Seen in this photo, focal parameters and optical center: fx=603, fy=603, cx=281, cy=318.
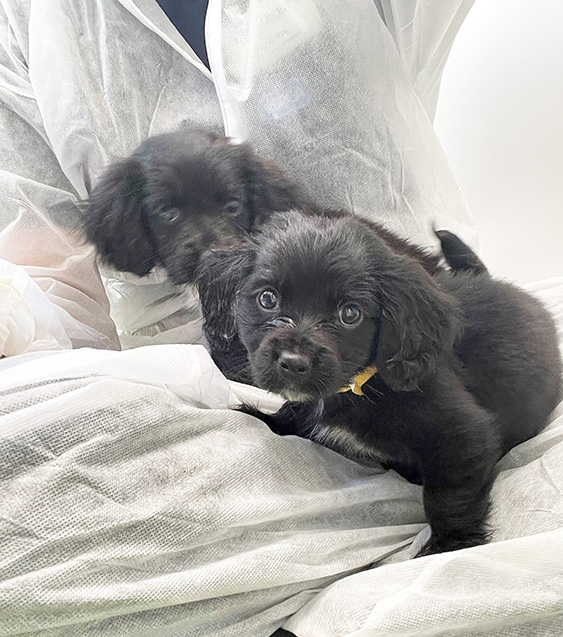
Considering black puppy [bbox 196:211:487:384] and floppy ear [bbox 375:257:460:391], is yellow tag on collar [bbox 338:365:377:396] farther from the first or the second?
black puppy [bbox 196:211:487:384]

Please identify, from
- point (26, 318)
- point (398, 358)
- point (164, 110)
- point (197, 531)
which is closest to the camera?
point (197, 531)

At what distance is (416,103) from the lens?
3.93 ft

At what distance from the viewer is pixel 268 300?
Answer: 75cm

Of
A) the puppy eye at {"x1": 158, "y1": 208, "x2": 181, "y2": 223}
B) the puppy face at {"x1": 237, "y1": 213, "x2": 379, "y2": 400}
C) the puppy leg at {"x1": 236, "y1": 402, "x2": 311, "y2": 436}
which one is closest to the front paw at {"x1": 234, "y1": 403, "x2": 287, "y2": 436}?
the puppy leg at {"x1": 236, "y1": 402, "x2": 311, "y2": 436}

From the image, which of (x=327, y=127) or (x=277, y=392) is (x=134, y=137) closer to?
(x=327, y=127)

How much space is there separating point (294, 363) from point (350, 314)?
10 centimetres

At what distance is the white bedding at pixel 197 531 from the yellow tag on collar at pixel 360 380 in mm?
125

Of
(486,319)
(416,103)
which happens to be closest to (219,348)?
(486,319)

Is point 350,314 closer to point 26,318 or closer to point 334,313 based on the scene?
point 334,313

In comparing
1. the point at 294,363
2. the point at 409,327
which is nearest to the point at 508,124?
the point at 409,327

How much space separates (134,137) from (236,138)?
0.18m

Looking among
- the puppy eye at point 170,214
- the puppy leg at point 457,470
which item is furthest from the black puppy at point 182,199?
the puppy leg at point 457,470

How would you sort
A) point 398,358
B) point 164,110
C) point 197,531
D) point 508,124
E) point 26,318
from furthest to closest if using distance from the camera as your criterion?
point 508,124 → point 164,110 → point 26,318 → point 398,358 → point 197,531

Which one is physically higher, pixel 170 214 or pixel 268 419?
pixel 170 214
